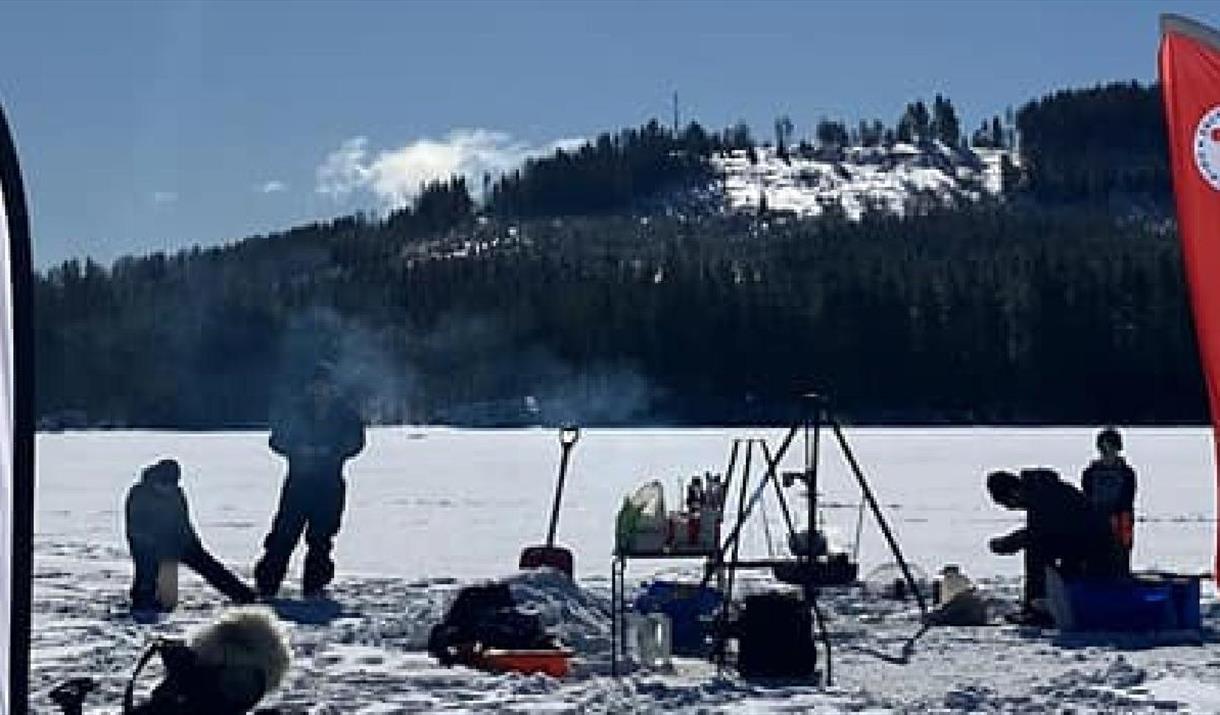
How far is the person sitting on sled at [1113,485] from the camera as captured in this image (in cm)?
1122

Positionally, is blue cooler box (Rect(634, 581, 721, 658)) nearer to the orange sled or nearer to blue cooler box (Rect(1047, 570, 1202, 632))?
the orange sled

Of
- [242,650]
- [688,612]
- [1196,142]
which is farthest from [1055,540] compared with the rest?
[242,650]

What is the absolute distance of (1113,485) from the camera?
11.3 meters

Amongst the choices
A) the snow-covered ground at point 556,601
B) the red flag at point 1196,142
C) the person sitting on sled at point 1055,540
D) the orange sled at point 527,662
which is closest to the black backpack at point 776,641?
the snow-covered ground at point 556,601

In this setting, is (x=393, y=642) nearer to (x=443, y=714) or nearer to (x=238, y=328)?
(x=443, y=714)

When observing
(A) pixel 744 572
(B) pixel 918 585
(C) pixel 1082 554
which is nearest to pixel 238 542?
(A) pixel 744 572

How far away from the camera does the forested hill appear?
3369 inches

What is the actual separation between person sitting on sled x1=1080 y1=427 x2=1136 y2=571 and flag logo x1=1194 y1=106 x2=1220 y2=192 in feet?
20.8

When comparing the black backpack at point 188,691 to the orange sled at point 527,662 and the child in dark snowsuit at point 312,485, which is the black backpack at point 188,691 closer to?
the orange sled at point 527,662

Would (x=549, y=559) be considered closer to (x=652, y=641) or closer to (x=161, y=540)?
(x=161, y=540)

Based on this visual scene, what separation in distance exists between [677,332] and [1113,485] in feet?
278

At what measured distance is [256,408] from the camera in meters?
98.2

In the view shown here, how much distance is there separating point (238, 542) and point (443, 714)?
1040 cm

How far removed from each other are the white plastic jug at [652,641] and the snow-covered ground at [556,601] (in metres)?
0.13
